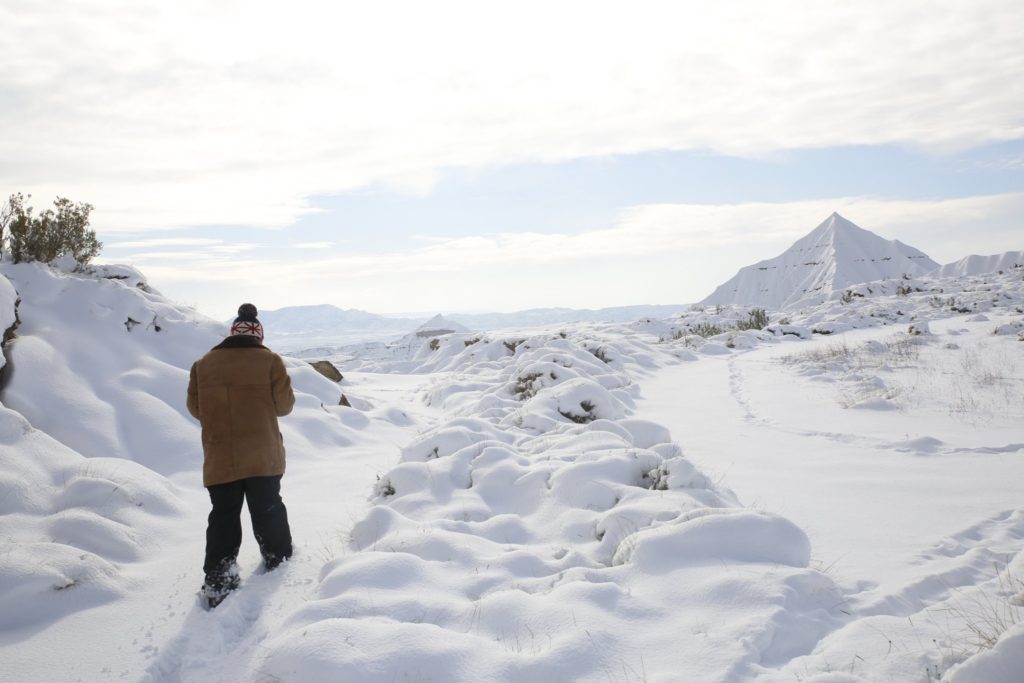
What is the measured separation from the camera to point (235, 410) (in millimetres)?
3982

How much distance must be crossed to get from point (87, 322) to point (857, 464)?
9486 millimetres

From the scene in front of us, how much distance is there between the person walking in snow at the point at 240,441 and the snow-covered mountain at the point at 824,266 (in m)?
74.8

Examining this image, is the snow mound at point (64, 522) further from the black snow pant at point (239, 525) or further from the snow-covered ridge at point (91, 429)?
the black snow pant at point (239, 525)

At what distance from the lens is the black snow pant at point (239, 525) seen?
381cm

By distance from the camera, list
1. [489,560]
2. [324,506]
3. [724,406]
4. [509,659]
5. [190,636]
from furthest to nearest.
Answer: [724,406] → [324,506] → [489,560] → [190,636] → [509,659]

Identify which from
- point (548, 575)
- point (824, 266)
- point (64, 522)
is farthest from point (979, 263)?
point (64, 522)

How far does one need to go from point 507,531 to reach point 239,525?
6.28ft

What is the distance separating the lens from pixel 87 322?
7539mm

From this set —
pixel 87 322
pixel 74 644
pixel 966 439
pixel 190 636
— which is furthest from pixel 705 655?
pixel 87 322

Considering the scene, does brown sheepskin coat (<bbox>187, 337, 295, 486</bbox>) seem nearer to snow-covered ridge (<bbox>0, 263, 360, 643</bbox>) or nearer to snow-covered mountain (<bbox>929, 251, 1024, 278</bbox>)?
snow-covered ridge (<bbox>0, 263, 360, 643</bbox>)

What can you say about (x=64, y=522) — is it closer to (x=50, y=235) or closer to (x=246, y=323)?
(x=246, y=323)

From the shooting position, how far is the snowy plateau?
271 centimetres

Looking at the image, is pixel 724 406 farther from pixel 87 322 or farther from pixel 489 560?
pixel 87 322

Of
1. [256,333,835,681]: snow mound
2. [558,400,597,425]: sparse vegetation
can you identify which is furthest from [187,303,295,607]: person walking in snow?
[558,400,597,425]: sparse vegetation
